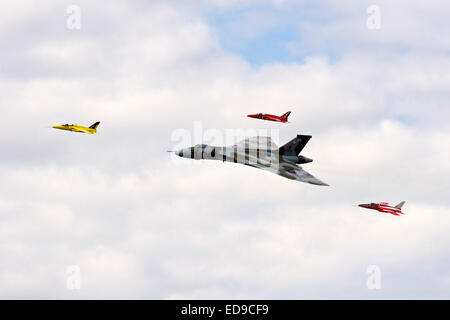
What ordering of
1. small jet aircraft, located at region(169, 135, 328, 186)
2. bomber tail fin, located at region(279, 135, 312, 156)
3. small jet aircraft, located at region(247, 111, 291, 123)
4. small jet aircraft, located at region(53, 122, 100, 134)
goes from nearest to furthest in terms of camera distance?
1. small jet aircraft, located at region(169, 135, 328, 186)
2. bomber tail fin, located at region(279, 135, 312, 156)
3. small jet aircraft, located at region(53, 122, 100, 134)
4. small jet aircraft, located at region(247, 111, 291, 123)

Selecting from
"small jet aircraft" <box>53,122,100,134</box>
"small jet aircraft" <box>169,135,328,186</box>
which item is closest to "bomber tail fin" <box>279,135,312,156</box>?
"small jet aircraft" <box>169,135,328,186</box>

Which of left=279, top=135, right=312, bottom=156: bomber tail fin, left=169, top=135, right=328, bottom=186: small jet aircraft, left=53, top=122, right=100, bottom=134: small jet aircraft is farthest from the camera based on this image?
left=53, top=122, right=100, bottom=134: small jet aircraft

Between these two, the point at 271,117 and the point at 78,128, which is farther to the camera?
the point at 271,117

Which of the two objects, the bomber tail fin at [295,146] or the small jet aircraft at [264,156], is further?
the bomber tail fin at [295,146]

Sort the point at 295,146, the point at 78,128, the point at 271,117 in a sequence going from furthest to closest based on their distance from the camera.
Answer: the point at 271,117, the point at 78,128, the point at 295,146

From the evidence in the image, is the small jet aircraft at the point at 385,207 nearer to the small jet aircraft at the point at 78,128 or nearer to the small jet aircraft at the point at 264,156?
the small jet aircraft at the point at 264,156

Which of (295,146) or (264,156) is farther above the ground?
(295,146)

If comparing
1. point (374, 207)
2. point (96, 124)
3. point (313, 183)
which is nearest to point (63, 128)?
point (96, 124)

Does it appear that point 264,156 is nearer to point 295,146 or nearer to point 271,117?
point 295,146

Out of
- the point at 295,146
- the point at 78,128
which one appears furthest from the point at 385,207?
the point at 78,128

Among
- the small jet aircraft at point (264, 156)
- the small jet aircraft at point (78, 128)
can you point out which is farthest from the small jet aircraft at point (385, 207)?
the small jet aircraft at point (78, 128)

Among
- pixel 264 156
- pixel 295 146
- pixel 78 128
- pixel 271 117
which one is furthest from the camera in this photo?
pixel 271 117

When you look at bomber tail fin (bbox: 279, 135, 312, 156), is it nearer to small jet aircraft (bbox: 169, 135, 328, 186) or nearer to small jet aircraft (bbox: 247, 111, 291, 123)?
small jet aircraft (bbox: 169, 135, 328, 186)
